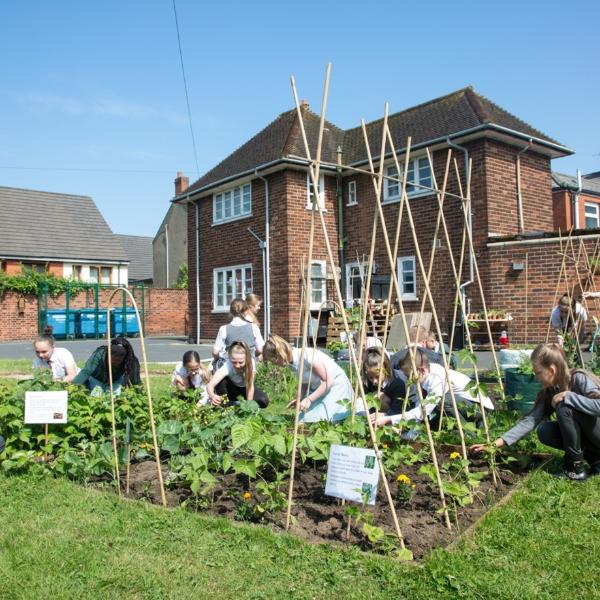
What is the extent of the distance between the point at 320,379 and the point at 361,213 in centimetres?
1269

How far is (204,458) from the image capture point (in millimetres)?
3508

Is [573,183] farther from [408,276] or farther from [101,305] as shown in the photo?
[101,305]

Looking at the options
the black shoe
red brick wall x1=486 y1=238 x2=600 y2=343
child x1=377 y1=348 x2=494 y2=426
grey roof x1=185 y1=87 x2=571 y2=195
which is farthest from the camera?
grey roof x1=185 y1=87 x2=571 y2=195

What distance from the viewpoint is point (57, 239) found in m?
28.6

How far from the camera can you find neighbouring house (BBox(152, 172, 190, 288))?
32812 millimetres

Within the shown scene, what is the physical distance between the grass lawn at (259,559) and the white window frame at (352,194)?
1476 centimetres

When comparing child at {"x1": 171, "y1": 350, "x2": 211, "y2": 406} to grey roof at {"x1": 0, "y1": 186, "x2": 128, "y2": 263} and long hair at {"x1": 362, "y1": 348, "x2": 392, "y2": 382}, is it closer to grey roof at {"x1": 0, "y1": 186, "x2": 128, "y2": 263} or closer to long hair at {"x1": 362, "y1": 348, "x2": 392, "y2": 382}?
long hair at {"x1": 362, "y1": 348, "x2": 392, "y2": 382}

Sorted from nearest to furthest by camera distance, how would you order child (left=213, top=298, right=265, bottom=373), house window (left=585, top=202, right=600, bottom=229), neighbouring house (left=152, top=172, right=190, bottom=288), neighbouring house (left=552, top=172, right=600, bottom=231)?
child (left=213, top=298, right=265, bottom=373), neighbouring house (left=552, top=172, right=600, bottom=231), house window (left=585, top=202, right=600, bottom=229), neighbouring house (left=152, top=172, right=190, bottom=288)

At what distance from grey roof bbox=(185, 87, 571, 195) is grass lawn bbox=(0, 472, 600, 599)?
12.5 m

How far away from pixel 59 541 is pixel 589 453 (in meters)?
3.28

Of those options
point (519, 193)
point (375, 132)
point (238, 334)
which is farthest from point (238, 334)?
point (375, 132)

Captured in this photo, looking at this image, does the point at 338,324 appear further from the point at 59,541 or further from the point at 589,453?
the point at 59,541

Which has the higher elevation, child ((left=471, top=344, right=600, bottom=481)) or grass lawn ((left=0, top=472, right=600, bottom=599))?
child ((left=471, top=344, right=600, bottom=481))

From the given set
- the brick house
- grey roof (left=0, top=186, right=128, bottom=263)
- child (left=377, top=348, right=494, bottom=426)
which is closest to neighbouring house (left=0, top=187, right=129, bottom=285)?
grey roof (left=0, top=186, right=128, bottom=263)
